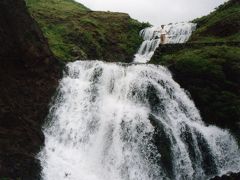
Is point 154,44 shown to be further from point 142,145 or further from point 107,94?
point 142,145

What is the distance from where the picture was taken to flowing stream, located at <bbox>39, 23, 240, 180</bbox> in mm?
16172

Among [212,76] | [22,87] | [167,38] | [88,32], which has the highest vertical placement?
[212,76]

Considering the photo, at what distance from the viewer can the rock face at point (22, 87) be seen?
14.4m

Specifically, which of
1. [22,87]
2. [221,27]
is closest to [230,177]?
[22,87]

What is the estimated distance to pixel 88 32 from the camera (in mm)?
31781

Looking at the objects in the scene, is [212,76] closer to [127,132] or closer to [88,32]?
[127,132]

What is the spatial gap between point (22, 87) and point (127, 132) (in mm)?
5027

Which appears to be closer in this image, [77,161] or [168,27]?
[77,161]

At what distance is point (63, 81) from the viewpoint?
20.3 meters

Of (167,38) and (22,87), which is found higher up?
(22,87)

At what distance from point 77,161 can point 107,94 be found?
4.60 metres

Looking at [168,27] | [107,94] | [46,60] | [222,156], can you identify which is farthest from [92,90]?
[168,27]

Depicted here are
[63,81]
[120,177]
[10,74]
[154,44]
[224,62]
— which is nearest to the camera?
[120,177]

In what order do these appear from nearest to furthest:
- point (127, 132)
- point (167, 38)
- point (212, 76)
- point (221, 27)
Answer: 1. point (127, 132)
2. point (212, 76)
3. point (221, 27)
4. point (167, 38)
